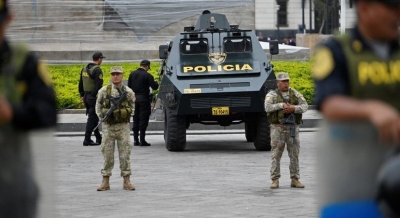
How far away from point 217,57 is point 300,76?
9.44 metres

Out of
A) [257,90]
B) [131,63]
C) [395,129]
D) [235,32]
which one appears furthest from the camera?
[131,63]

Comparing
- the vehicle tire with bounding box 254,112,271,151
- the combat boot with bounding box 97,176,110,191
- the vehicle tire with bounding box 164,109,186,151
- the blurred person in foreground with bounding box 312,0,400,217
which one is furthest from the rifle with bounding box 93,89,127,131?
the blurred person in foreground with bounding box 312,0,400,217

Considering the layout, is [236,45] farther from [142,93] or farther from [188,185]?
[188,185]

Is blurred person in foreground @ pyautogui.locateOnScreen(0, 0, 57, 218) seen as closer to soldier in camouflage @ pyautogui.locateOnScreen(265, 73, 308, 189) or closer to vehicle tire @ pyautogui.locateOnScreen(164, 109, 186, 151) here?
soldier in camouflage @ pyautogui.locateOnScreen(265, 73, 308, 189)

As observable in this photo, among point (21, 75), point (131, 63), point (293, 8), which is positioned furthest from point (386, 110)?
point (293, 8)

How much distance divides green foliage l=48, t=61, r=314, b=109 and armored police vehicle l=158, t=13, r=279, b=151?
632 centimetres

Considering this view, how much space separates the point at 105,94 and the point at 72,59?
16633mm

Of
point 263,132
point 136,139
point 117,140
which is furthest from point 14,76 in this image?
point 136,139

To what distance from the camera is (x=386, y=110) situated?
3498mm

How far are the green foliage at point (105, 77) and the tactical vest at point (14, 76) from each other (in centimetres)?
→ 2067

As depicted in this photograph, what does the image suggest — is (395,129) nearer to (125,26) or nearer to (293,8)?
(125,26)

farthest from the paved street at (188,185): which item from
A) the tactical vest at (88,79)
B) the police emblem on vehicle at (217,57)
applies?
the police emblem on vehicle at (217,57)

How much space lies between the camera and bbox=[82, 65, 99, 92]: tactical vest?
1865 cm

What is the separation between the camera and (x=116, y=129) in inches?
498
